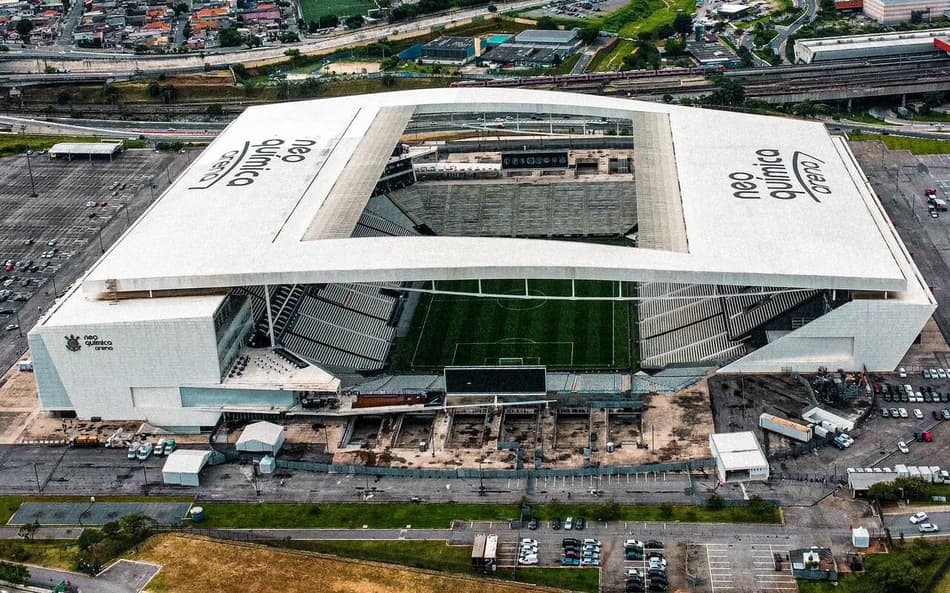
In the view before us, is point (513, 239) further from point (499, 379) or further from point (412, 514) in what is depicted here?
point (412, 514)

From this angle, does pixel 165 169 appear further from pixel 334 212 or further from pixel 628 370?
pixel 628 370

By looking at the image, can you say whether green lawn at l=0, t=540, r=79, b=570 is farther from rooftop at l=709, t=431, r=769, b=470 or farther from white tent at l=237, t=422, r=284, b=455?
rooftop at l=709, t=431, r=769, b=470

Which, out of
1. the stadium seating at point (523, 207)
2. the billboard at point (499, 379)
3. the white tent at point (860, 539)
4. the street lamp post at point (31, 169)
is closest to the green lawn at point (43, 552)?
the billboard at point (499, 379)

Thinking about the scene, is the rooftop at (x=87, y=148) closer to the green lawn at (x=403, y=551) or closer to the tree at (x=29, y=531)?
the tree at (x=29, y=531)

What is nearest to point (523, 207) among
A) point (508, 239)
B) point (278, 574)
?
point (508, 239)

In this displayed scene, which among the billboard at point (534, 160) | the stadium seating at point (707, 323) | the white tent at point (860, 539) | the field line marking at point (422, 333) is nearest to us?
the white tent at point (860, 539)

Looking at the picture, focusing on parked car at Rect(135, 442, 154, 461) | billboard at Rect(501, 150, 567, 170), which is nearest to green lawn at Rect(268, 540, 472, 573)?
parked car at Rect(135, 442, 154, 461)

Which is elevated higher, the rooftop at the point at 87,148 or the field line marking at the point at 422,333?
the field line marking at the point at 422,333
